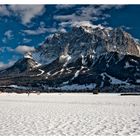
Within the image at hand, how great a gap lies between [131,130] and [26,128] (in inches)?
184

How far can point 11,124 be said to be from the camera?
17594 mm

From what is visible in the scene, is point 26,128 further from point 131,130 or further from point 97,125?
point 131,130

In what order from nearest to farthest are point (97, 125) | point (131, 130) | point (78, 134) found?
point (78, 134), point (131, 130), point (97, 125)

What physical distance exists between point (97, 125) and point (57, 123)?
83.4 inches
